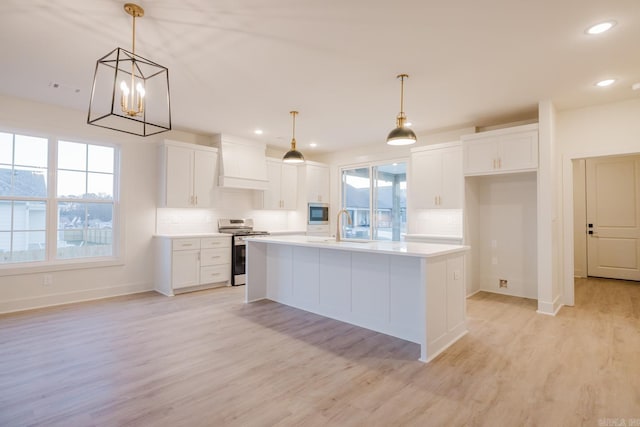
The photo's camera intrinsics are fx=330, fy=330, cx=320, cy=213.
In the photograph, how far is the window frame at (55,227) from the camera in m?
4.27

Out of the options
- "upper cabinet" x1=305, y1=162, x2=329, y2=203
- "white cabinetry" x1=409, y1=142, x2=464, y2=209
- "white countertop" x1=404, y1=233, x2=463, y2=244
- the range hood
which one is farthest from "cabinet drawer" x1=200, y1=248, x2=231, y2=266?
"white cabinetry" x1=409, y1=142, x2=464, y2=209

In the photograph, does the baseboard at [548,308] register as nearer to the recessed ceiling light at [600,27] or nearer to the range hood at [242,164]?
the recessed ceiling light at [600,27]

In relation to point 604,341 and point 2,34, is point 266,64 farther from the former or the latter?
point 604,341

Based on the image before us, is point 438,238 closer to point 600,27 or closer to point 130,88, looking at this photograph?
point 600,27

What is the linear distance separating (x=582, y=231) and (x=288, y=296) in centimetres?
617

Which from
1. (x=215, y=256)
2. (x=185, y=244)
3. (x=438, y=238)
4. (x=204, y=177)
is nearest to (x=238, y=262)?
(x=215, y=256)

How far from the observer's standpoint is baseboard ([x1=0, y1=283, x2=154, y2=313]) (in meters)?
4.16

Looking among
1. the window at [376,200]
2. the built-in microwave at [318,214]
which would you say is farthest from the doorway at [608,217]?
the built-in microwave at [318,214]

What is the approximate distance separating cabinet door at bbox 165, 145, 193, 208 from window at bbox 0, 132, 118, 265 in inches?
30.7

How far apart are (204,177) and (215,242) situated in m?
1.15

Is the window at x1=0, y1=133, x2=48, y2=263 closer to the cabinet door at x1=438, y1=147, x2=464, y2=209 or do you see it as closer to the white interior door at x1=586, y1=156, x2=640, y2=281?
the cabinet door at x1=438, y1=147, x2=464, y2=209

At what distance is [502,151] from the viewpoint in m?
4.54

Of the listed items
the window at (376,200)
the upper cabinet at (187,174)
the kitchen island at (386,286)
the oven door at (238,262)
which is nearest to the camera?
the kitchen island at (386,286)

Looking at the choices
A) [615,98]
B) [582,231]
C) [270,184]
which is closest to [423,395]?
[615,98]
